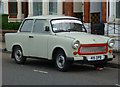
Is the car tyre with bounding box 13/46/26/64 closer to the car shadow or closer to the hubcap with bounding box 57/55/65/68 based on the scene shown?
the car shadow

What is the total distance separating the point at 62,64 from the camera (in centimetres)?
1250

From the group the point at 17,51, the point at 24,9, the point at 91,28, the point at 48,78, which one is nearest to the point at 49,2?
the point at 24,9

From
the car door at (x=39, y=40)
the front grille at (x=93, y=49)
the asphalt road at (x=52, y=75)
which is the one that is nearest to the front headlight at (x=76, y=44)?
the front grille at (x=93, y=49)

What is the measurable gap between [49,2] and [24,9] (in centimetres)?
305

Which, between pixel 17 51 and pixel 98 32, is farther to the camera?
pixel 98 32

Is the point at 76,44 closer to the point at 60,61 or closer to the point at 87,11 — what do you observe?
the point at 60,61

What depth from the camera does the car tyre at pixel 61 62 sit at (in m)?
12.3

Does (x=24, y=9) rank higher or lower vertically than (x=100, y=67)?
higher

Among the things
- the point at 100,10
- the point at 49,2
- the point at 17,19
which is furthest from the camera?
the point at 17,19

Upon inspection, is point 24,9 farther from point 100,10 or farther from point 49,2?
point 100,10

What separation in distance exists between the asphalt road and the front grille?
674mm

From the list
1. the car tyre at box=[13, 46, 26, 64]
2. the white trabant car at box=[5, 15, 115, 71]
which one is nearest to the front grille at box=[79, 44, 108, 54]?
the white trabant car at box=[5, 15, 115, 71]

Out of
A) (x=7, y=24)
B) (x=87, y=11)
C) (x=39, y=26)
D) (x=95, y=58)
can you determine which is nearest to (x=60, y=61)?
(x=95, y=58)

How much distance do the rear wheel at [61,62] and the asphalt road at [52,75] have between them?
7.3 inches
